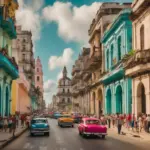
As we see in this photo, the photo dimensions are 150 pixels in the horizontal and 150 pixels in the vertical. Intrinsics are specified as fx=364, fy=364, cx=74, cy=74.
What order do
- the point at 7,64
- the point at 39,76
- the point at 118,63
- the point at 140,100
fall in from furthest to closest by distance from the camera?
the point at 39,76 → the point at 118,63 → the point at 140,100 → the point at 7,64

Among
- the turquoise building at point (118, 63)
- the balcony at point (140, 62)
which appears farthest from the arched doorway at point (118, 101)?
the balcony at point (140, 62)

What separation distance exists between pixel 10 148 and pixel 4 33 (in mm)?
18530

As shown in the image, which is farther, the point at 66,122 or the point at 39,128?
the point at 66,122

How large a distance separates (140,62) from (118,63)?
1215cm

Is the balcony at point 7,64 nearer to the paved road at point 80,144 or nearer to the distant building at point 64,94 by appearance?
the paved road at point 80,144

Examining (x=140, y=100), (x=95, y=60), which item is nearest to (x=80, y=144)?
(x=140, y=100)

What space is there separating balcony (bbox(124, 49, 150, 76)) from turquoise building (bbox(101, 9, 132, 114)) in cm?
611

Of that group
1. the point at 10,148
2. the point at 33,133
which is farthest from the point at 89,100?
the point at 10,148

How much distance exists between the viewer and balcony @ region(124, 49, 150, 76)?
2749cm

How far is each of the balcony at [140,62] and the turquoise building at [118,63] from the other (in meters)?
6.11

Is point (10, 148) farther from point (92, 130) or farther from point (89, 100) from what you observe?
point (89, 100)

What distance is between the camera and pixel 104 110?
50812 mm

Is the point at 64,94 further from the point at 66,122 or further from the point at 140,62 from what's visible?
the point at 140,62

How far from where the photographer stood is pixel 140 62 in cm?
2789
